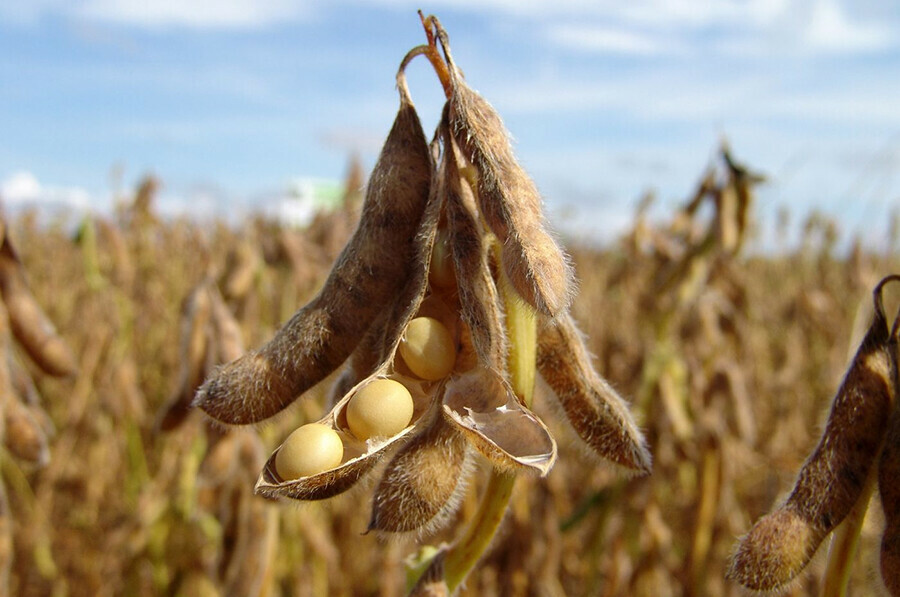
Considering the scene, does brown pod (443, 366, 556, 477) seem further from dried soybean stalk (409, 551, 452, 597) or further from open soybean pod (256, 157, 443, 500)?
dried soybean stalk (409, 551, 452, 597)

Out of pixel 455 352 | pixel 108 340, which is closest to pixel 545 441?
pixel 455 352

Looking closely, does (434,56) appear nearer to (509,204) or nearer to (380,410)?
(509,204)

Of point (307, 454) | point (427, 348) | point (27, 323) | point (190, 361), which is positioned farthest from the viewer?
point (190, 361)

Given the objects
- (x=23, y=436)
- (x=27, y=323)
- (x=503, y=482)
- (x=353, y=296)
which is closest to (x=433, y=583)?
(x=503, y=482)

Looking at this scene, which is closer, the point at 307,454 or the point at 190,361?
the point at 307,454

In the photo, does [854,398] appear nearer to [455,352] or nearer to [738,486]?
[455,352]

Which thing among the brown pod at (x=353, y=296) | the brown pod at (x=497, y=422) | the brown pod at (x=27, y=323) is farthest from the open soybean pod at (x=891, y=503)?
the brown pod at (x=27, y=323)

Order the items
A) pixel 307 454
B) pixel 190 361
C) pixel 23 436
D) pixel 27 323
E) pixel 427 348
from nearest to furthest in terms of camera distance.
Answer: pixel 307 454 < pixel 427 348 < pixel 23 436 < pixel 27 323 < pixel 190 361

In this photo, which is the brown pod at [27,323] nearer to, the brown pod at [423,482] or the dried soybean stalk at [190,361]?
the dried soybean stalk at [190,361]
